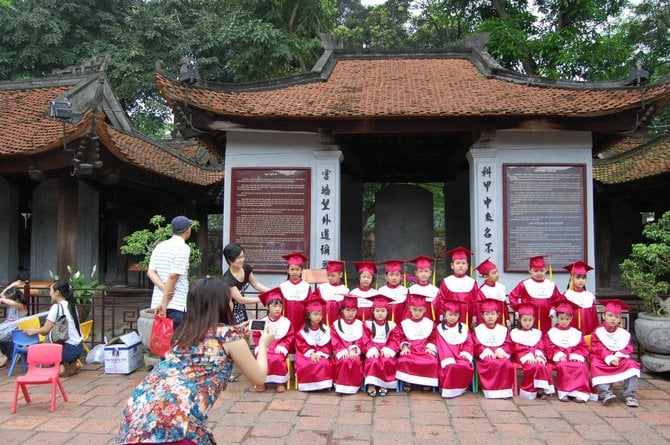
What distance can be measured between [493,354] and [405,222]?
23.1ft

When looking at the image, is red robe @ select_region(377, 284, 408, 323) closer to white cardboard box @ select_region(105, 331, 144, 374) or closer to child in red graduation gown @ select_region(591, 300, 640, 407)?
child in red graduation gown @ select_region(591, 300, 640, 407)

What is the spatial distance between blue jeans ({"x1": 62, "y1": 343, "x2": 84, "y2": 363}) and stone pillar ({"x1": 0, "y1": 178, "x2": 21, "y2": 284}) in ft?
21.7

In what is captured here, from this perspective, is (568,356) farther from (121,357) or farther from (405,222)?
(405,222)

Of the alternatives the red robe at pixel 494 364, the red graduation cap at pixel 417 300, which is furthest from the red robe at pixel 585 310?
the red graduation cap at pixel 417 300

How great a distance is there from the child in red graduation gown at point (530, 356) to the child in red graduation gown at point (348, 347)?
1.54m

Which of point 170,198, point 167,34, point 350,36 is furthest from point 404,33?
point 170,198

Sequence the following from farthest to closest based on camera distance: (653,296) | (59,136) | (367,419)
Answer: (59,136) → (653,296) → (367,419)

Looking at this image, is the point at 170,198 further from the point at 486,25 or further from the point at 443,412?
the point at 486,25

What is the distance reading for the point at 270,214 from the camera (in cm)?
795

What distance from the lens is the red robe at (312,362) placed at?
4.97 metres

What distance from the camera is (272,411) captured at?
446cm

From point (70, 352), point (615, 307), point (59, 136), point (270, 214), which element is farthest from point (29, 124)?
point (615, 307)

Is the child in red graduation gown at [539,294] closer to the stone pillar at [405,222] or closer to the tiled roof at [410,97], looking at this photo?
the tiled roof at [410,97]

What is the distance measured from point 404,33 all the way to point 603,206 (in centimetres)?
1434
